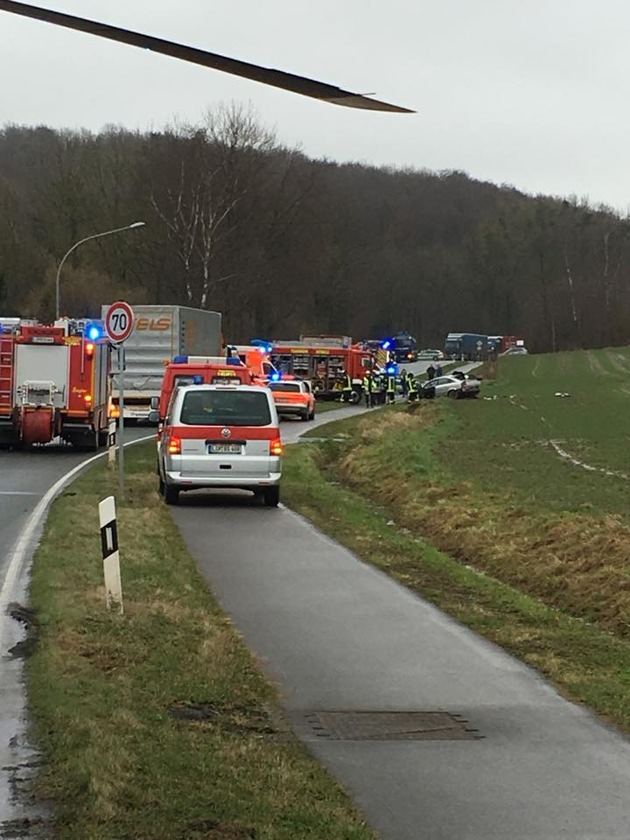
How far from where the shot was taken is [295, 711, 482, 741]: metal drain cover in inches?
281

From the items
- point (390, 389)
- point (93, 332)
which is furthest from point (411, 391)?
point (93, 332)

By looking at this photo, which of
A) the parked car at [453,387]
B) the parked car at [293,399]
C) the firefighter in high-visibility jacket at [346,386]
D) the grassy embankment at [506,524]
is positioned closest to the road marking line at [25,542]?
the grassy embankment at [506,524]

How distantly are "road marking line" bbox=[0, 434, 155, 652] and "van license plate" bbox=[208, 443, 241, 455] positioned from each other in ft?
7.93

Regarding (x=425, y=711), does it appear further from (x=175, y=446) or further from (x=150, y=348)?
(x=150, y=348)

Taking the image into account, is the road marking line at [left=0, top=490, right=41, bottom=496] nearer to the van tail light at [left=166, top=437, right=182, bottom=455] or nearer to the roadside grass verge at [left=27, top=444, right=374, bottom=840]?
the van tail light at [left=166, top=437, right=182, bottom=455]

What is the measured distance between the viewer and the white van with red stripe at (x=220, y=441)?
18.6 m

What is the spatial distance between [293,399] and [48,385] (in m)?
18.4

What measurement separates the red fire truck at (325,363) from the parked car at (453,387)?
3.37 metres

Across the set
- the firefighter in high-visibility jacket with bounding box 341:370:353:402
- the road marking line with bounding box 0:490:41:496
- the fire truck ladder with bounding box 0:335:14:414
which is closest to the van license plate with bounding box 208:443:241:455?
the road marking line with bounding box 0:490:41:496

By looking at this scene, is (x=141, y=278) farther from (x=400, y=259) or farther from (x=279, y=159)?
(x=400, y=259)

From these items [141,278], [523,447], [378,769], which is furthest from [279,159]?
[378,769]

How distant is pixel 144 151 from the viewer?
71.8m

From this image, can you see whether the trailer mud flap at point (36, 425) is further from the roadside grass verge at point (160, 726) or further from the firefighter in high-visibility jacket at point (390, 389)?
the firefighter in high-visibility jacket at point (390, 389)

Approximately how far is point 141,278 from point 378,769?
224 feet
